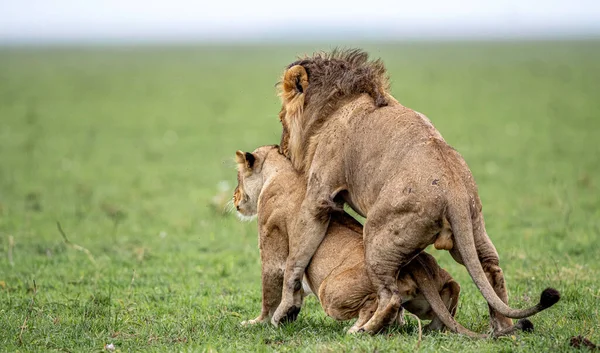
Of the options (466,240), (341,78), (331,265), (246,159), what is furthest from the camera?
(246,159)

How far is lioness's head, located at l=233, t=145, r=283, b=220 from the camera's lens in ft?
26.1

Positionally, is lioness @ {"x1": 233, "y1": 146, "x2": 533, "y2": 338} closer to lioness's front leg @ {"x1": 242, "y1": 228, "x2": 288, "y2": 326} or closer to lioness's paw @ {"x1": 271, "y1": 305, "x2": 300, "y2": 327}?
lioness's front leg @ {"x1": 242, "y1": 228, "x2": 288, "y2": 326}

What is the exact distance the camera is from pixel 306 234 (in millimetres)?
7047

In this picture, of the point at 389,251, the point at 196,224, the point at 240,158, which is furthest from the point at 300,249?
the point at 196,224

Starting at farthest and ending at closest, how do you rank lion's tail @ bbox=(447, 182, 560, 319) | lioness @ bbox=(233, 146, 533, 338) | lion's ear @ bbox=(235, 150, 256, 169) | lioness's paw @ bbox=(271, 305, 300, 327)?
1. lion's ear @ bbox=(235, 150, 256, 169)
2. lioness's paw @ bbox=(271, 305, 300, 327)
3. lioness @ bbox=(233, 146, 533, 338)
4. lion's tail @ bbox=(447, 182, 560, 319)

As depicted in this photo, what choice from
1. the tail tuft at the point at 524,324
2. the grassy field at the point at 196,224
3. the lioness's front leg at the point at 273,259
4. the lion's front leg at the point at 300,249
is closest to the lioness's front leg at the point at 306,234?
the lion's front leg at the point at 300,249

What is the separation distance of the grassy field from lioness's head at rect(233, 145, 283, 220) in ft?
3.04

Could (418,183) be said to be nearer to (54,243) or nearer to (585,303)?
(585,303)

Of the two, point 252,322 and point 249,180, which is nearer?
point 252,322

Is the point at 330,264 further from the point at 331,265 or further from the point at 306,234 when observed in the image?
the point at 306,234

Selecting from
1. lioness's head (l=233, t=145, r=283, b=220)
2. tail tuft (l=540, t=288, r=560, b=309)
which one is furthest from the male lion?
lioness's head (l=233, t=145, r=283, b=220)

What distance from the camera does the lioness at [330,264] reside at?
21.6ft

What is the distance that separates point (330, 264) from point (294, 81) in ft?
5.26

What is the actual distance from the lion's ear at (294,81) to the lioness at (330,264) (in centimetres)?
57
